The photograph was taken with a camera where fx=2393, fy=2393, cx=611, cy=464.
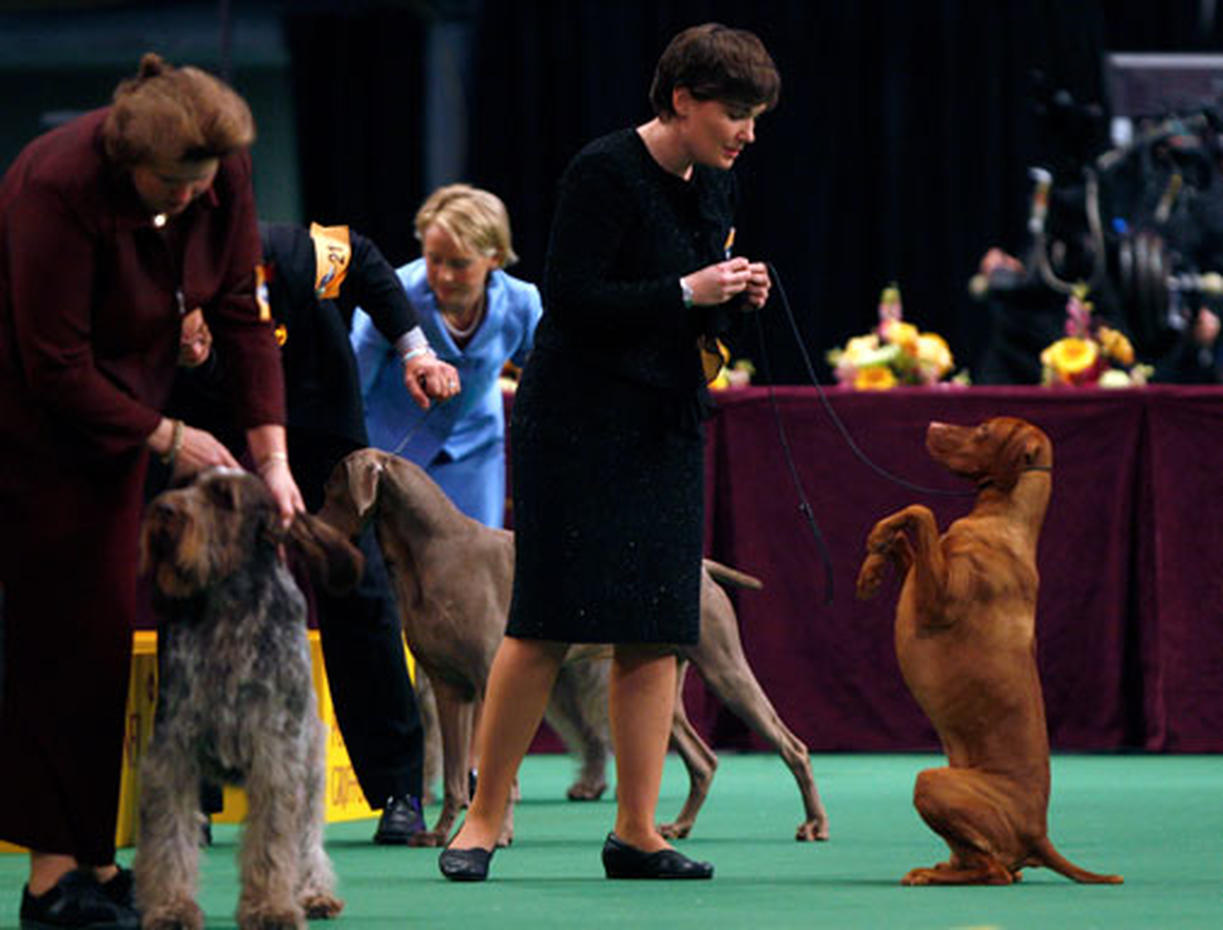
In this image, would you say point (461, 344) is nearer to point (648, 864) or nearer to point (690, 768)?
point (690, 768)

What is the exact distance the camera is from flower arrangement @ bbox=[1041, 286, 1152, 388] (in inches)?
291

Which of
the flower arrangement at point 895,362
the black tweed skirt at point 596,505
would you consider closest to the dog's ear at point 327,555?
the black tweed skirt at point 596,505

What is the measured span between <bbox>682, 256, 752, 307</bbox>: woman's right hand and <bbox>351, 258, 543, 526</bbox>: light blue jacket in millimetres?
1633

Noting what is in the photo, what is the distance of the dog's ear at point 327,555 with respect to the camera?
3.46 meters

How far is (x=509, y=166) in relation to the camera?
1138 centimetres

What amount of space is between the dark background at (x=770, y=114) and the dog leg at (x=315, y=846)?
7.22 meters

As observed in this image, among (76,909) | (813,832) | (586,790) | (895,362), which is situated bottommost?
(586,790)

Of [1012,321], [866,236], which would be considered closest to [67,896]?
[1012,321]

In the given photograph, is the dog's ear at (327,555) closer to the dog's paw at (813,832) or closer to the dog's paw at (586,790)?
the dog's paw at (813,832)

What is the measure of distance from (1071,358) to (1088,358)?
5 centimetres

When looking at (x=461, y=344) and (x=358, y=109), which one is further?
(x=358, y=109)

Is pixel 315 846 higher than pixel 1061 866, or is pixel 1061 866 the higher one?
pixel 315 846

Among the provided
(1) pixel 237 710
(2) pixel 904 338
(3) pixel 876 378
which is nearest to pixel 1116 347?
(2) pixel 904 338

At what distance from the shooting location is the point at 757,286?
4.03 m
